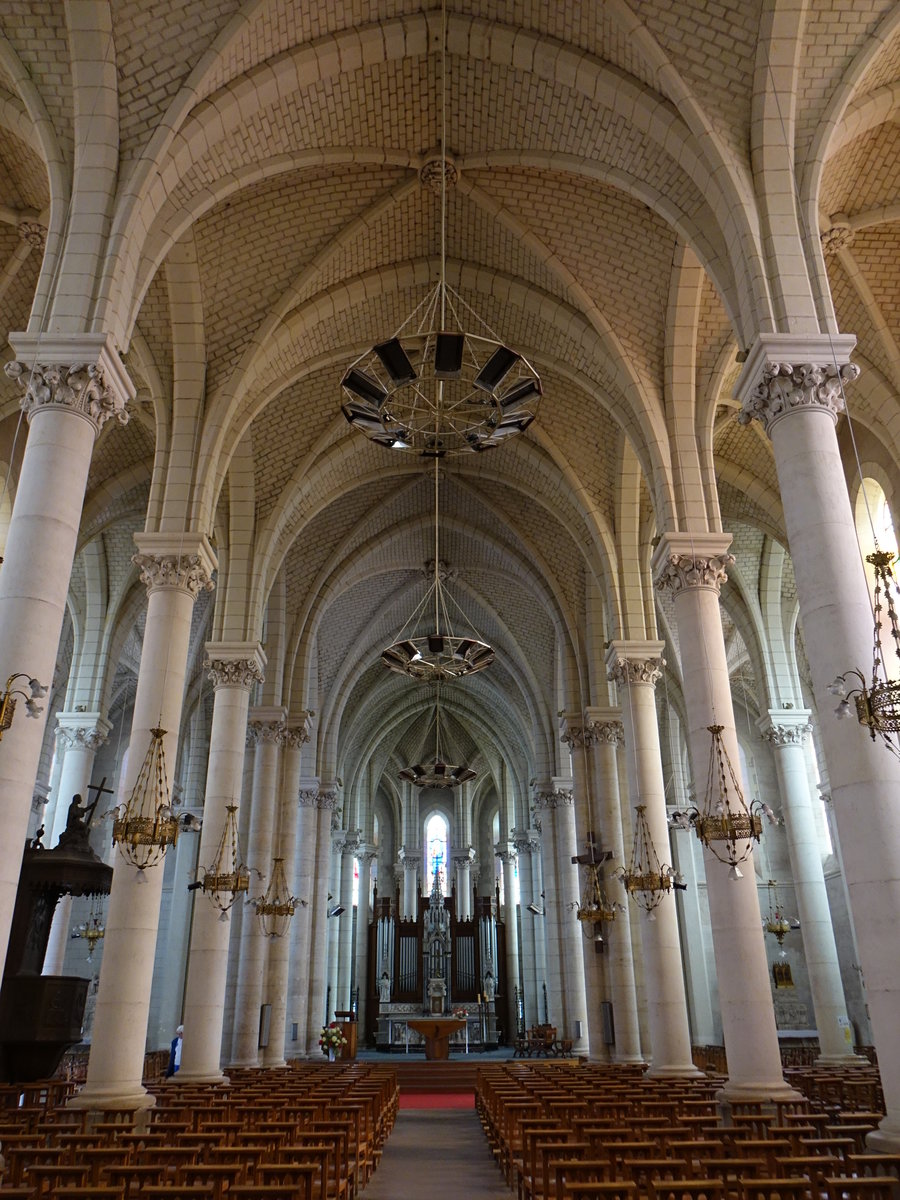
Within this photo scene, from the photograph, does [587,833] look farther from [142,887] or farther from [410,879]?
[410,879]

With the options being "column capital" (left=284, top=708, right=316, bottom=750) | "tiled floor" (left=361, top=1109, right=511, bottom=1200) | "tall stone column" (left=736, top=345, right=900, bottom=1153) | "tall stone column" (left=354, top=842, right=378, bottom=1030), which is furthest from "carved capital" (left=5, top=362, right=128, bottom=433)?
"tall stone column" (left=354, top=842, right=378, bottom=1030)

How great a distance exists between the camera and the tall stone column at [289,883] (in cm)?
1983

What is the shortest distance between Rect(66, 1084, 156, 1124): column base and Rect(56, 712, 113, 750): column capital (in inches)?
449

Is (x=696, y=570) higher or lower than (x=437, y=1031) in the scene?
higher

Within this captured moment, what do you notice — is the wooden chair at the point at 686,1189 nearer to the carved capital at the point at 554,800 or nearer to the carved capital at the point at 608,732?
the carved capital at the point at 608,732

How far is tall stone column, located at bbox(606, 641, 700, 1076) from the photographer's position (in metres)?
14.1

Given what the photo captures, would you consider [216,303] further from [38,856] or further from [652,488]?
[38,856]

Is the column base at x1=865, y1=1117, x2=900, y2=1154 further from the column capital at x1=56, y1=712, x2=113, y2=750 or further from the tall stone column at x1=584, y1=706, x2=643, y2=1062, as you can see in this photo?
the column capital at x1=56, y1=712, x2=113, y2=750

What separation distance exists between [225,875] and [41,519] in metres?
7.72

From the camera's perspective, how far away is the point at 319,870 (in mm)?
27062

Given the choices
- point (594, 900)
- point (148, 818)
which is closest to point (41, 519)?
point (148, 818)

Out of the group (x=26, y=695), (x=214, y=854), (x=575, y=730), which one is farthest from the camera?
(x=575, y=730)

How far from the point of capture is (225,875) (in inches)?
572

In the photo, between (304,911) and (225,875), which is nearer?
(225,875)
